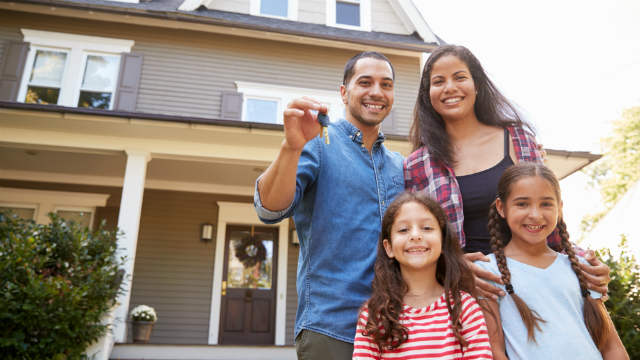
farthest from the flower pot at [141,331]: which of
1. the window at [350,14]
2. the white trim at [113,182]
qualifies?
the window at [350,14]

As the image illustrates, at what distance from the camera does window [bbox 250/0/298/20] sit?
955 centimetres

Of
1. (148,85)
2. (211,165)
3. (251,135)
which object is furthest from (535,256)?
(148,85)

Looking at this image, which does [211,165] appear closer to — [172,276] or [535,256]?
[172,276]

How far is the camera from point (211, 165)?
755 cm

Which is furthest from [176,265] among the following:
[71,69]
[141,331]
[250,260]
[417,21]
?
[417,21]

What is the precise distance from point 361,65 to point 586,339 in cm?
124

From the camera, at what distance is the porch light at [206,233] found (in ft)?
27.5

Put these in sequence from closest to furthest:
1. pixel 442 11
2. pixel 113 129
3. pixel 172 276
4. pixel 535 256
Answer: pixel 535 256, pixel 113 129, pixel 172 276, pixel 442 11

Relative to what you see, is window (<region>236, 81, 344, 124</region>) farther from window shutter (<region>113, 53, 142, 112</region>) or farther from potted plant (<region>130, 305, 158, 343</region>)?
potted plant (<region>130, 305, 158, 343</region>)

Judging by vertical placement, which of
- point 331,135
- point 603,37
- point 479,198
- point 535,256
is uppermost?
point 603,37

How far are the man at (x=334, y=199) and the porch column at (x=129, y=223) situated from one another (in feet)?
15.8

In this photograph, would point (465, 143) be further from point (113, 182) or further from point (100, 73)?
point (100, 73)

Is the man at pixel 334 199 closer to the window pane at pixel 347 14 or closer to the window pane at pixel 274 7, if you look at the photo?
the window pane at pixel 274 7

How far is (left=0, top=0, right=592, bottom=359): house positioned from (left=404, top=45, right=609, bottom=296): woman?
5.90 metres
